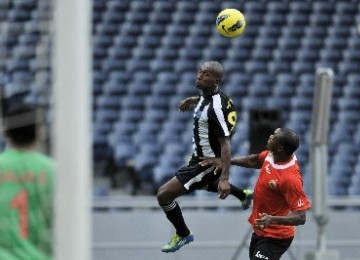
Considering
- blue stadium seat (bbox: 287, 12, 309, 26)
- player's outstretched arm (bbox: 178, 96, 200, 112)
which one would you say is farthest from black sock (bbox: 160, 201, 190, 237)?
blue stadium seat (bbox: 287, 12, 309, 26)

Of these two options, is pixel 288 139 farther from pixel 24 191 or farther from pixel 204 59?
pixel 204 59

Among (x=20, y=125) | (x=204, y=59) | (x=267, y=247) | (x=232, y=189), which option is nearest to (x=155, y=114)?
(x=204, y=59)

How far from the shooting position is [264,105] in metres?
15.1

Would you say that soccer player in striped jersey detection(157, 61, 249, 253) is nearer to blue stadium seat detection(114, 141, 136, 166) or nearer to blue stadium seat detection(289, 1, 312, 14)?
blue stadium seat detection(114, 141, 136, 166)

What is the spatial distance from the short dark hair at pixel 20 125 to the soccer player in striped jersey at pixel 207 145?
3.01 m

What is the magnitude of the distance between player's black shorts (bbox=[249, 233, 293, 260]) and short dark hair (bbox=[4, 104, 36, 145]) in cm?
322

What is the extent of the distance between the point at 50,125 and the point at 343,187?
10.1 m

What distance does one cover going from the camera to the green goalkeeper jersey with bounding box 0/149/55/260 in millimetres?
4645

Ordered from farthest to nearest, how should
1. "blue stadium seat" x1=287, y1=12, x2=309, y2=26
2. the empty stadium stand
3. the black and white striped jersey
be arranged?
"blue stadium seat" x1=287, y1=12, x2=309, y2=26
the empty stadium stand
the black and white striped jersey

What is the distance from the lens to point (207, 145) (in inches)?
308

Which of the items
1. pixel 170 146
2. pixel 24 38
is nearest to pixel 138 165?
pixel 170 146

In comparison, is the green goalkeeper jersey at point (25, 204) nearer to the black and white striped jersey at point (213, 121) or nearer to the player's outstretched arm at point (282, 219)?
the player's outstretched arm at point (282, 219)

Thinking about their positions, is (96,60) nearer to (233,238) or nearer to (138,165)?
(138,165)

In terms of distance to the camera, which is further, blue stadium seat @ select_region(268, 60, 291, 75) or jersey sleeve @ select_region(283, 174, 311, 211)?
blue stadium seat @ select_region(268, 60, 291, 75)
